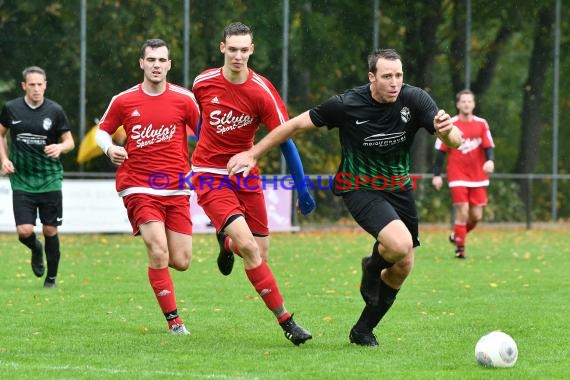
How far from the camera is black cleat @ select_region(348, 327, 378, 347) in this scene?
801cm

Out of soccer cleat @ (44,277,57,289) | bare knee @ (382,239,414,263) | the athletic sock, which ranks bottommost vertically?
soccer cleat @ (44,277,57,289)

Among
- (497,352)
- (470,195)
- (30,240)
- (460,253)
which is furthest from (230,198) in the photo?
(470,195)

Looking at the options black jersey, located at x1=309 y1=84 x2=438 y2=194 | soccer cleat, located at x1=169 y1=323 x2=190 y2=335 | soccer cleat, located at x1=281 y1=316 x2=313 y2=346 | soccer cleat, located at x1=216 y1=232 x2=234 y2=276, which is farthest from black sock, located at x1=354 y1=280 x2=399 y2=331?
soccer cleat, located at x1=216 y1=232 x2=234 y2=276

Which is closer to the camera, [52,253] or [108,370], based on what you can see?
[108,370]

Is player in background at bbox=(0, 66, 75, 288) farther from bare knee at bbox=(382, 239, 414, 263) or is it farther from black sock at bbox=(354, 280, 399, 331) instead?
bare knee at bbox=(382, 239, 414, 263)

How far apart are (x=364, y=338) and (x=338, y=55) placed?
1632cm

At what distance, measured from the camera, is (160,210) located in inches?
354

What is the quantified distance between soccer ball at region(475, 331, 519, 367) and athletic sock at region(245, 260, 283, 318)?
64.1 inches

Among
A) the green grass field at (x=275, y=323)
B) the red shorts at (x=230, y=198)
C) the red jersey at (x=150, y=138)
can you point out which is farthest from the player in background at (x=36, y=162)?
the red shorts at (x=230, y=198)

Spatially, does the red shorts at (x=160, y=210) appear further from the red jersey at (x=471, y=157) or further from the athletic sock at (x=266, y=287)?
the red jersey at (x=471, y=157)

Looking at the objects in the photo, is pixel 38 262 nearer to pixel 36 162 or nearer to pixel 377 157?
pixel 36 162

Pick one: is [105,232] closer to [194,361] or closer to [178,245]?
[178,245]

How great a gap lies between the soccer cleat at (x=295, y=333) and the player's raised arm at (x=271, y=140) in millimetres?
1081

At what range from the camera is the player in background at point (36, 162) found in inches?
474
